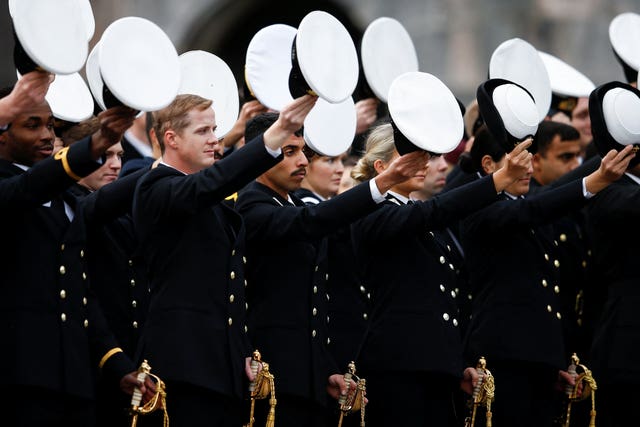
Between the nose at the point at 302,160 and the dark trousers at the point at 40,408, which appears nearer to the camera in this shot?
the dark trousers at the point at 40,408

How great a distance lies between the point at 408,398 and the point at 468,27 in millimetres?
7963

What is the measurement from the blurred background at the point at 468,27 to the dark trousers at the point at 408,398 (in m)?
7.43

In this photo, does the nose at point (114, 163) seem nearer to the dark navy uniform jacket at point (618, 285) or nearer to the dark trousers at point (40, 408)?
the dark trousers at point (40, 408)

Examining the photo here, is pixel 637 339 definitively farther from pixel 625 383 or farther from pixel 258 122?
pixel 258 122

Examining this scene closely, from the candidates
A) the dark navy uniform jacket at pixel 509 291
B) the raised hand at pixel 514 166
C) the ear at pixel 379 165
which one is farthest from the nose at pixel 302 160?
the dark navy uniform jacket at pixel 509 291

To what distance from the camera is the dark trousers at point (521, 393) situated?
23.0 ft

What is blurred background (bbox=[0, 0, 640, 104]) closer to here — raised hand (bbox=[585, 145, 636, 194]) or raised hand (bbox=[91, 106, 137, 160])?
raised hand (bbox=[585, 145, 636, 194])

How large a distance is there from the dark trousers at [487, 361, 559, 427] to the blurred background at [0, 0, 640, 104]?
22.7 feet

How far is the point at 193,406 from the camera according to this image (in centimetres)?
577

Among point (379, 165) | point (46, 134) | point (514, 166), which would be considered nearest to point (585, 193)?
point (514, 166)

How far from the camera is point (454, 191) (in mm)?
6484

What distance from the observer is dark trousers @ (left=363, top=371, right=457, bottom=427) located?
6.61 m

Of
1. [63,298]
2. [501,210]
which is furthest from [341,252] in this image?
[63,298]

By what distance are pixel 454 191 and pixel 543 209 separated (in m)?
0.51
